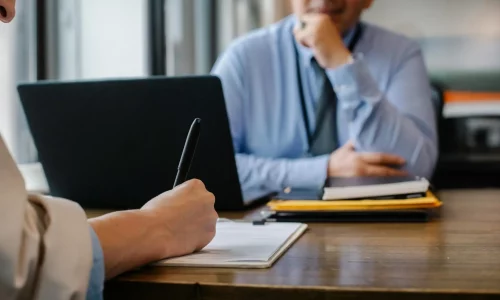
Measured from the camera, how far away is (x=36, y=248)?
62 centimetres

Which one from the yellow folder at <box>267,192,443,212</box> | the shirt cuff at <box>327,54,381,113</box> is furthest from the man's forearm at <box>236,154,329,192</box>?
the yellow folder at <box>267,192,443,212</box>

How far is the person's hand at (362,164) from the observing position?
1.55 m

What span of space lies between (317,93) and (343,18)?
27 centimetres

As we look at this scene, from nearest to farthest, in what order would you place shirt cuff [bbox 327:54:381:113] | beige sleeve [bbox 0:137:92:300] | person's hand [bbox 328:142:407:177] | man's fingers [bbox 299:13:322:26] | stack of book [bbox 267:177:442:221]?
beige sleeve [bbox 0:137:92:300] < stack of book [bbox 267:177:442:221] < person's hand [bbox 328:142:407:177] < shirt cuff [bbox 327:54:381:113] < man's fingers [bbox 299:13:322:26]

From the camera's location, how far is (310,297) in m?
0.66

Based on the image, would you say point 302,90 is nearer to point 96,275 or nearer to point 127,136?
point 127,136

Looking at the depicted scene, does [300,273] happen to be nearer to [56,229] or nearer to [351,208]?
[56,229]

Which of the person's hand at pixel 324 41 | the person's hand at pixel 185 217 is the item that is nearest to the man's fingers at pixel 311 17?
the person's hand at pixel 324 41

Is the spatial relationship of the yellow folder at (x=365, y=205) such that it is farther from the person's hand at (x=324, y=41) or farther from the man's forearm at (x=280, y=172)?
the person's hand at (x=324, y=41)

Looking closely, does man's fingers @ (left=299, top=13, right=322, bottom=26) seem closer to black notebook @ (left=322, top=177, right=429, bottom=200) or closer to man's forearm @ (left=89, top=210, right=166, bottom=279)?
black notebook @ (left=322, top=177, right=429, bottom=200)

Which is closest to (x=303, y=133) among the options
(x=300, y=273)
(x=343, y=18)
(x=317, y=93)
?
(x=317, y=93)

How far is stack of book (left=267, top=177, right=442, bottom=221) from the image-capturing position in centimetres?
110

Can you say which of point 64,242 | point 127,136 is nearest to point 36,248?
point 64,242

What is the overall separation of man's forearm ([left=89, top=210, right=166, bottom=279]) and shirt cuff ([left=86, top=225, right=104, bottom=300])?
0.02m
